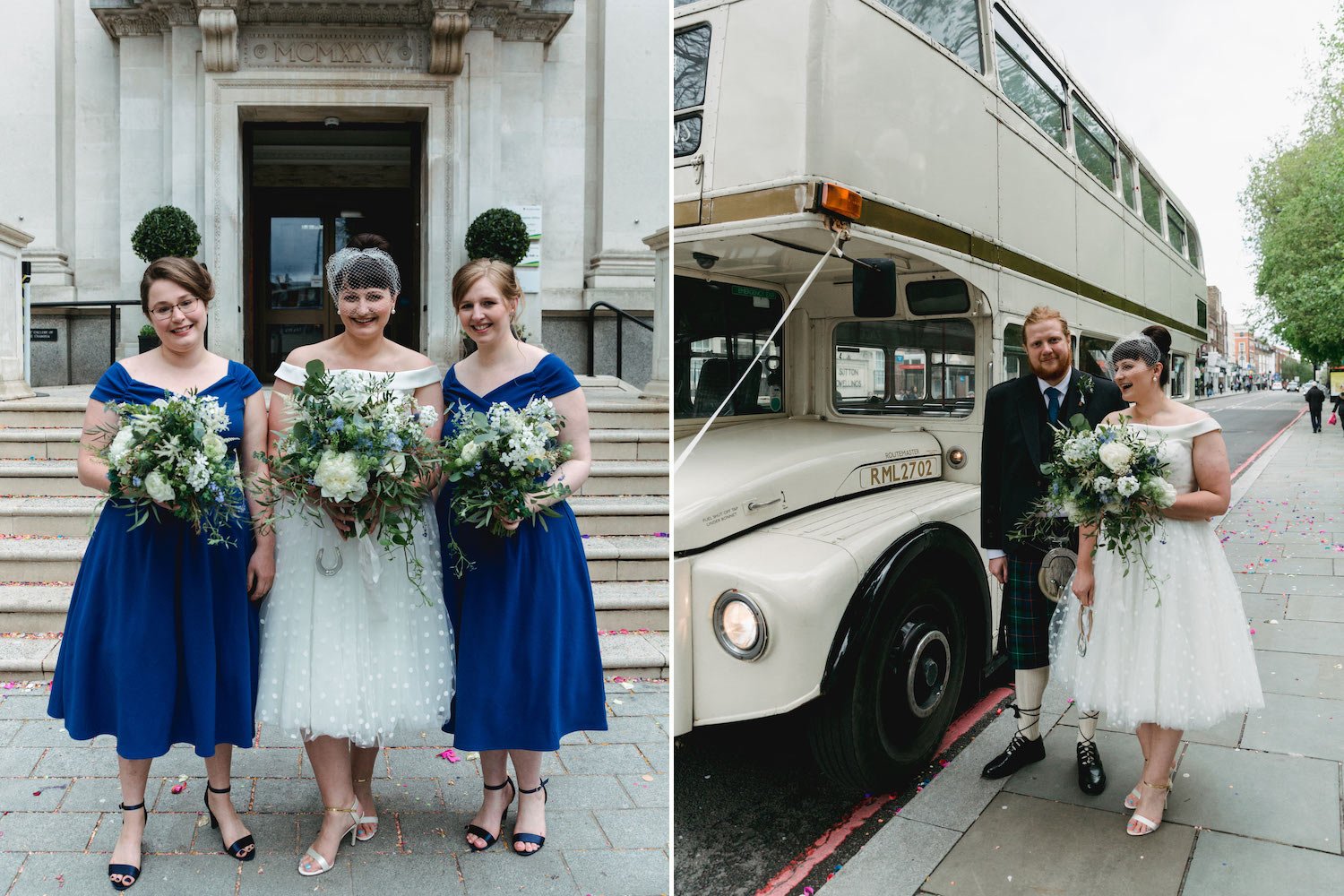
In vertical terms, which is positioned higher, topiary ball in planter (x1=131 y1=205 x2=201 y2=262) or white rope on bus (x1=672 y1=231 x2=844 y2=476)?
topiary ball in planter (x1=131 y1=205 x2=201 y2=262)

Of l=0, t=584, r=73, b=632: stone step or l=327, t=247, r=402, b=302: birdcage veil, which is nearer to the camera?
l=327, t=247, r=402, b=302: birdcage veil

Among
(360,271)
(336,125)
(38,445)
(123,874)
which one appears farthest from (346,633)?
(336,125)

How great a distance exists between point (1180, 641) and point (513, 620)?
8.01ft

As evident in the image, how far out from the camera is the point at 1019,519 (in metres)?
3.95

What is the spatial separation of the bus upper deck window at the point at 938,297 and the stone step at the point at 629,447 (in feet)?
12.0

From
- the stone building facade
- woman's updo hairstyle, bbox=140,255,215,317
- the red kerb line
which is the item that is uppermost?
the stone building facade

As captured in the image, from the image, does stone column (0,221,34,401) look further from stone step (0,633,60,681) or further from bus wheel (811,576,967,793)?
bus wheel (811,576,967,793)

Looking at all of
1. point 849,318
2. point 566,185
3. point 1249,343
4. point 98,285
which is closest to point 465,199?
point 566,185

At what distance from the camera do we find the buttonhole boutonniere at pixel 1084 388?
12.6ft

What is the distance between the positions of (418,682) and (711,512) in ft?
3.99

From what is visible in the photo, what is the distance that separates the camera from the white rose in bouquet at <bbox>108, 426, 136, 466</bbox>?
2990 millimetres

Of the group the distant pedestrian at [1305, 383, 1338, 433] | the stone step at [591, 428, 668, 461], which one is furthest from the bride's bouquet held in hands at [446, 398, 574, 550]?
the stone step at [591, 428, 668, 461]

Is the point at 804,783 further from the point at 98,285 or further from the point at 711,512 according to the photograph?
the point at 98,285

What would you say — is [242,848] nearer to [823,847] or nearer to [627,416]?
[823,847]
